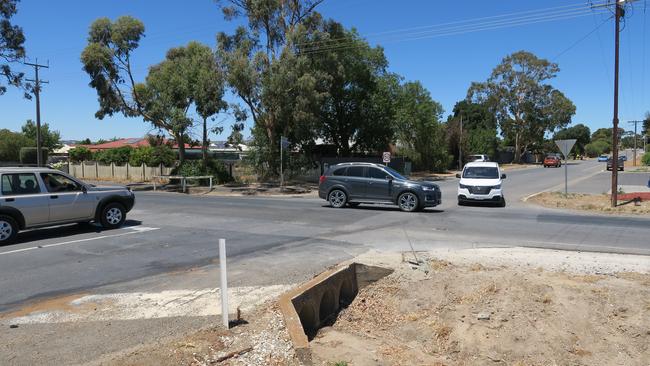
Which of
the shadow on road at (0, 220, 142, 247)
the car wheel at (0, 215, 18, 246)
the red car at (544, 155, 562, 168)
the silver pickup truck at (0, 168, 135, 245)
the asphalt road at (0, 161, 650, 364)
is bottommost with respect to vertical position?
the asphalt road at (0, 161, 650, 364)

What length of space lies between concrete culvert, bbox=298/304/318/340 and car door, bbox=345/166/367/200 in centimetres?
1203

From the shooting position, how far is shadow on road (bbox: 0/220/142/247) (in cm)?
1205

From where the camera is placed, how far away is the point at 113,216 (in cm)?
1331

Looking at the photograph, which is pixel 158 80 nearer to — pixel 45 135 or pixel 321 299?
pixel 321 299

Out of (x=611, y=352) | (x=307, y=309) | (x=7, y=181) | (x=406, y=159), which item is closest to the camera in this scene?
(x=611, y=352)

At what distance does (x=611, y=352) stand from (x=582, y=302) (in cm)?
100

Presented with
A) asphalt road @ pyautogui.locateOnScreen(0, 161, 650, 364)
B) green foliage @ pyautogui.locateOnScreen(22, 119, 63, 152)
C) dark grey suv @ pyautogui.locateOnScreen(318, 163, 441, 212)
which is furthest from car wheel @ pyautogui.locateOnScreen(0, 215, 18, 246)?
green foliage @ pyautogui.locateOnScreen(22, 119, 63, 152)

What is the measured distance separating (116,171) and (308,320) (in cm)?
3776

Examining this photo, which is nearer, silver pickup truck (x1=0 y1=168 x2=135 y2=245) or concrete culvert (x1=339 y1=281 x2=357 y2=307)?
concrete culvert (x1=339 y1=281 x2=357 y2=307)

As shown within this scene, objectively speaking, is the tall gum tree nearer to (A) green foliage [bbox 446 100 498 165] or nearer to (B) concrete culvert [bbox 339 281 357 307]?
(B) concrete culvert [bbox 339 281 357 307]

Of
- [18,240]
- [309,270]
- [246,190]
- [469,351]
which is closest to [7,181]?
[18,240]

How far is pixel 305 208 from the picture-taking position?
18953 millimetres

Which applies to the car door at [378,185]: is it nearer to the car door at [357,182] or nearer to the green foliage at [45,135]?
the car door at [357,182]

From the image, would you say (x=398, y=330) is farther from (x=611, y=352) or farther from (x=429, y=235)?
(x=429, y=235)
